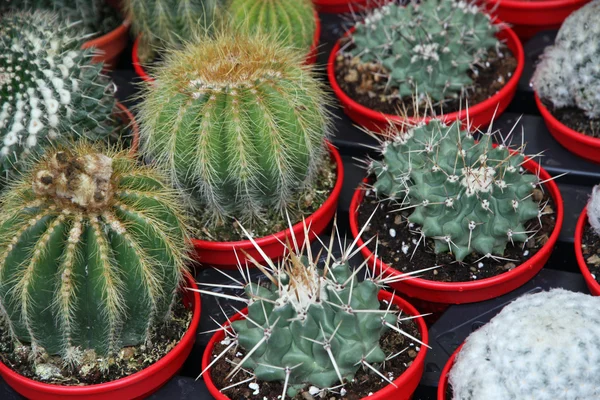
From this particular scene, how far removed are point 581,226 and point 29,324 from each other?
3.91ft

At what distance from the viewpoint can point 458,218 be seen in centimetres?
171

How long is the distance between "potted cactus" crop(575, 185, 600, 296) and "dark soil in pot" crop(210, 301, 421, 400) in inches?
15.3

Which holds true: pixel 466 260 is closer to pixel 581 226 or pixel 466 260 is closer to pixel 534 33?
pixel 581 226

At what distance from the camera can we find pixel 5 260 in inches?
58.4

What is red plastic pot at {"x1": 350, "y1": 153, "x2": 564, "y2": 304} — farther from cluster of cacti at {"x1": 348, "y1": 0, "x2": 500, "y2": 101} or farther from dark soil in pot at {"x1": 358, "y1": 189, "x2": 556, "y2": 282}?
cluster of cacti at {"x1": 348, "y1": 0, "x2": 500, "y2": 101}

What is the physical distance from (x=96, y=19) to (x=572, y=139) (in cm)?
143

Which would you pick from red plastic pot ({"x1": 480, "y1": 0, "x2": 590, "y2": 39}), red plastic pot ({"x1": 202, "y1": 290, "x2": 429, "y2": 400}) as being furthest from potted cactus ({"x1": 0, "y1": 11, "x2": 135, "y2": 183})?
red plastic pot ({"x1": 480, "y1": 0, "x2": 590, "y2": 39})

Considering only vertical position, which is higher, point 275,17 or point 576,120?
point 275,17

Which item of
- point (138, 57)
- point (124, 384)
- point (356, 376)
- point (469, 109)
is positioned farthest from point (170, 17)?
point (356, 376)

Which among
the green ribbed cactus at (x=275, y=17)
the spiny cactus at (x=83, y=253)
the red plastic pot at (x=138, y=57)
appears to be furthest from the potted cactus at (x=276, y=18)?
the spiny cactus at (x=83, y=253)

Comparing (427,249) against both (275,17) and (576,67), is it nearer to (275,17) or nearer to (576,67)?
(576,67)

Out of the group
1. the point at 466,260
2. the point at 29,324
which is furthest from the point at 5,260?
the point at 466,260

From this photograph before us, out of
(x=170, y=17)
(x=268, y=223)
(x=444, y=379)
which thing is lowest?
(x=444, y=379)

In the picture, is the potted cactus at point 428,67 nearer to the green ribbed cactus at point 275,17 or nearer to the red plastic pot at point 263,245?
the green ribbed cactus at point 275,17
